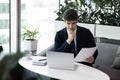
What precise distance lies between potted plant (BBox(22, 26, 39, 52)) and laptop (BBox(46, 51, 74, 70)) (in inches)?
56.2

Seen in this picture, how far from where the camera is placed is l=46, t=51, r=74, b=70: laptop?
209 cm

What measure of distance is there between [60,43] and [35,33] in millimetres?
1197

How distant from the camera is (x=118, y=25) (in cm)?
422

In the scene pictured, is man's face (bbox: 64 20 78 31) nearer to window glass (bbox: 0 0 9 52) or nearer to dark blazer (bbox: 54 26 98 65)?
dark blazer (bbox: 54 26 98 65)

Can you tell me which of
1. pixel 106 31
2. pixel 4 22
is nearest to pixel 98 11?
pixel 106 31

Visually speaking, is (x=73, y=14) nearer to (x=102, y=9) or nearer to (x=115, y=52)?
(x=115, y=52)

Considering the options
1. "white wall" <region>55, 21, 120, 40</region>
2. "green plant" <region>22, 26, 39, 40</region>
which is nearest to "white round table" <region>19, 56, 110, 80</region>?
"green plant" <region>22, 26, 39, 40</region>

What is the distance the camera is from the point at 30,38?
12.6 ft

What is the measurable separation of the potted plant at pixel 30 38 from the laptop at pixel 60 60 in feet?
4.68

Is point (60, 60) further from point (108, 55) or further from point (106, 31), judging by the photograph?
point (106, 31)

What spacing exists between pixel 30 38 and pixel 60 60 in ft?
5.90

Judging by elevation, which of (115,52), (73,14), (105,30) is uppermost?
(73,14)

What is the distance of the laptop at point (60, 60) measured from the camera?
209 centimetres

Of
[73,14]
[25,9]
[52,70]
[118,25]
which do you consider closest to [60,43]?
[73,14]
